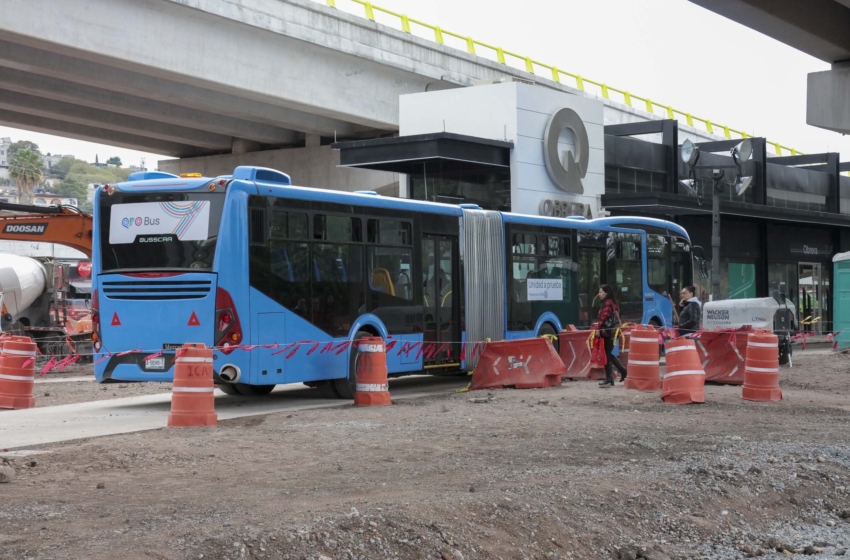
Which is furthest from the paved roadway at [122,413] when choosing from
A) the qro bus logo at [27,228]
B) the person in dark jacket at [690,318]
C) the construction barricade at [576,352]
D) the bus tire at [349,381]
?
the qro bus logo at [27,228]

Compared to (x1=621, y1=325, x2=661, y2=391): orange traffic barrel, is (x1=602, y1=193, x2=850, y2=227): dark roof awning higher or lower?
higher

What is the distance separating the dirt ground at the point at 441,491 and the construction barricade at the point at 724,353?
620 centimetres

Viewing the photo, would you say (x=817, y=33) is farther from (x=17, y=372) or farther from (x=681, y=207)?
(x=681, y=207)

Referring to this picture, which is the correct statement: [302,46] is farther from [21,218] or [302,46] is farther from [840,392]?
[840,392]

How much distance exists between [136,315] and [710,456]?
8.89m

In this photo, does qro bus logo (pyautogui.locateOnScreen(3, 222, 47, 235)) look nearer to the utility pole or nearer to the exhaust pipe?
the exhaust pipe

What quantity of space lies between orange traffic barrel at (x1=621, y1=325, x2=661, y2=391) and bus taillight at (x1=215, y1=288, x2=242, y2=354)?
22.0ft

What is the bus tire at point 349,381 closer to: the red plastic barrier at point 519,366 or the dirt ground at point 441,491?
the red plastic barrier at point 519,366

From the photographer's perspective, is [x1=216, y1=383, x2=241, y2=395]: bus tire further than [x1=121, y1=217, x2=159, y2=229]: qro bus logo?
Yes

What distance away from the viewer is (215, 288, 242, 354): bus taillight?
15.5 metres

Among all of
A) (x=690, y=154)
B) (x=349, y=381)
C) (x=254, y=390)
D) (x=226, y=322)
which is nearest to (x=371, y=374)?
(x=349, y=381)

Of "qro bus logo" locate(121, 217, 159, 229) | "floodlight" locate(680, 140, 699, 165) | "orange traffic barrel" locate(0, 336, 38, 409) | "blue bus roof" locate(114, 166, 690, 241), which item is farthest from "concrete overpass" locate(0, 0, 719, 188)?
"orange traffic barrel" locate(0, 336, 38, 409)

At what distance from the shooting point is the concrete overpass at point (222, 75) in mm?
28094

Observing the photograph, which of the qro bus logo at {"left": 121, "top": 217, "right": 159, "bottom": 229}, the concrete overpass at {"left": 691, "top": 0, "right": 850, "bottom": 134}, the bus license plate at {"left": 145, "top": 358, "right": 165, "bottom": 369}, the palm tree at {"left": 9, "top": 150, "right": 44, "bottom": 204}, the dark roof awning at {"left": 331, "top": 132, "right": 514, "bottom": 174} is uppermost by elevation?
the palm tree at {"left": 9, "top": 150, "right": 44, "bottom": 204}
